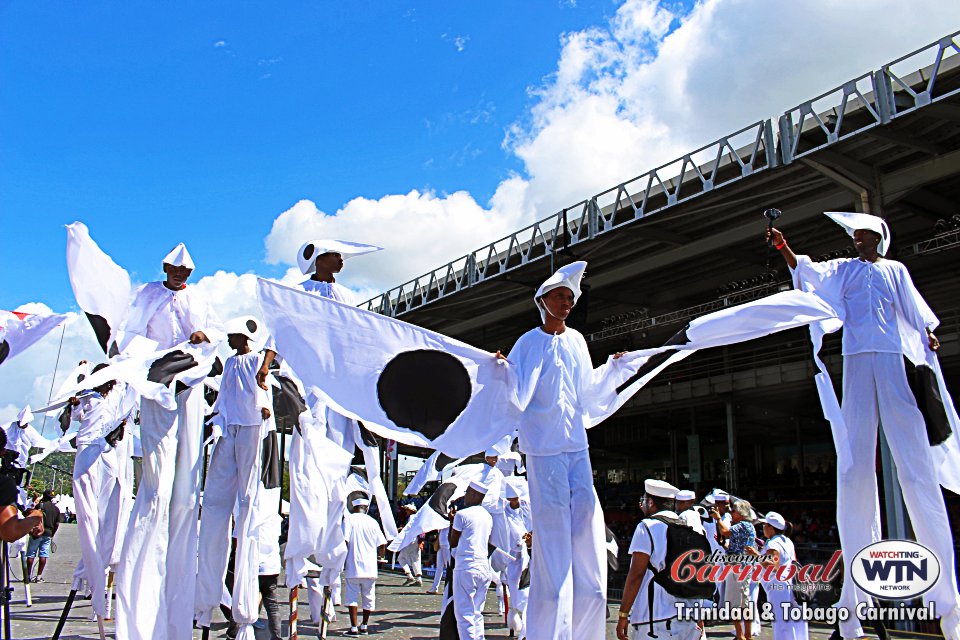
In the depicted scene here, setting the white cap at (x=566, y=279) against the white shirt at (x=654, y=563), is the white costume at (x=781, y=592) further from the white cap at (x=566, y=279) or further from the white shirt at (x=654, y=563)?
the white cap at (x=566, y=279)

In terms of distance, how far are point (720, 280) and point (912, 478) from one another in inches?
868

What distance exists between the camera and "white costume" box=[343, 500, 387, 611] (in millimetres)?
11219

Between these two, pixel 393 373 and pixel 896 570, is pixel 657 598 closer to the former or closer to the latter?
pixel 896 570

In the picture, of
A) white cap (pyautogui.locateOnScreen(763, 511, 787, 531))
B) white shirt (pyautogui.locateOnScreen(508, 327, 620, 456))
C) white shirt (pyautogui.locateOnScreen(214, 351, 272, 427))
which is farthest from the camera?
white cap (pyautogui.locateOnScreen(763, 511, 787, 531))

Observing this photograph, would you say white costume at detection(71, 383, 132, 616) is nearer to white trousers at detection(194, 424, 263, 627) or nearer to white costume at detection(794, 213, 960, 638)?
white trousers at detection(194, 424, 263, 627)

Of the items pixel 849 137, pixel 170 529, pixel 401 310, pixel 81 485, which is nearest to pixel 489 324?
pixel 401 310

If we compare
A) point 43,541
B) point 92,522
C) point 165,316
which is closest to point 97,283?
point 165,316

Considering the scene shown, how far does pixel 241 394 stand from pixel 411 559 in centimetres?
1257

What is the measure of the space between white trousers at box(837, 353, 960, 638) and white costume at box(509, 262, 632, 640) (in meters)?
1.70

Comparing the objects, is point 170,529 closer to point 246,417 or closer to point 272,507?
point 246,417

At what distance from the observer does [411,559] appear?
57.7 feet

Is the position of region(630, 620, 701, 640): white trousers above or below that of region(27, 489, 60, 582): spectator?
below

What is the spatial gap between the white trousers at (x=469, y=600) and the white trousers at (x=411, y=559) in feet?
28.5

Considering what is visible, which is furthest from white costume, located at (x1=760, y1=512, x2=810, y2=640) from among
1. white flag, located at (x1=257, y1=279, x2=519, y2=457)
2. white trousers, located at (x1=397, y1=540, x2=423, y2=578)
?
white trousers, located at (x1=397, y1=540, x2=423, y2=578)
